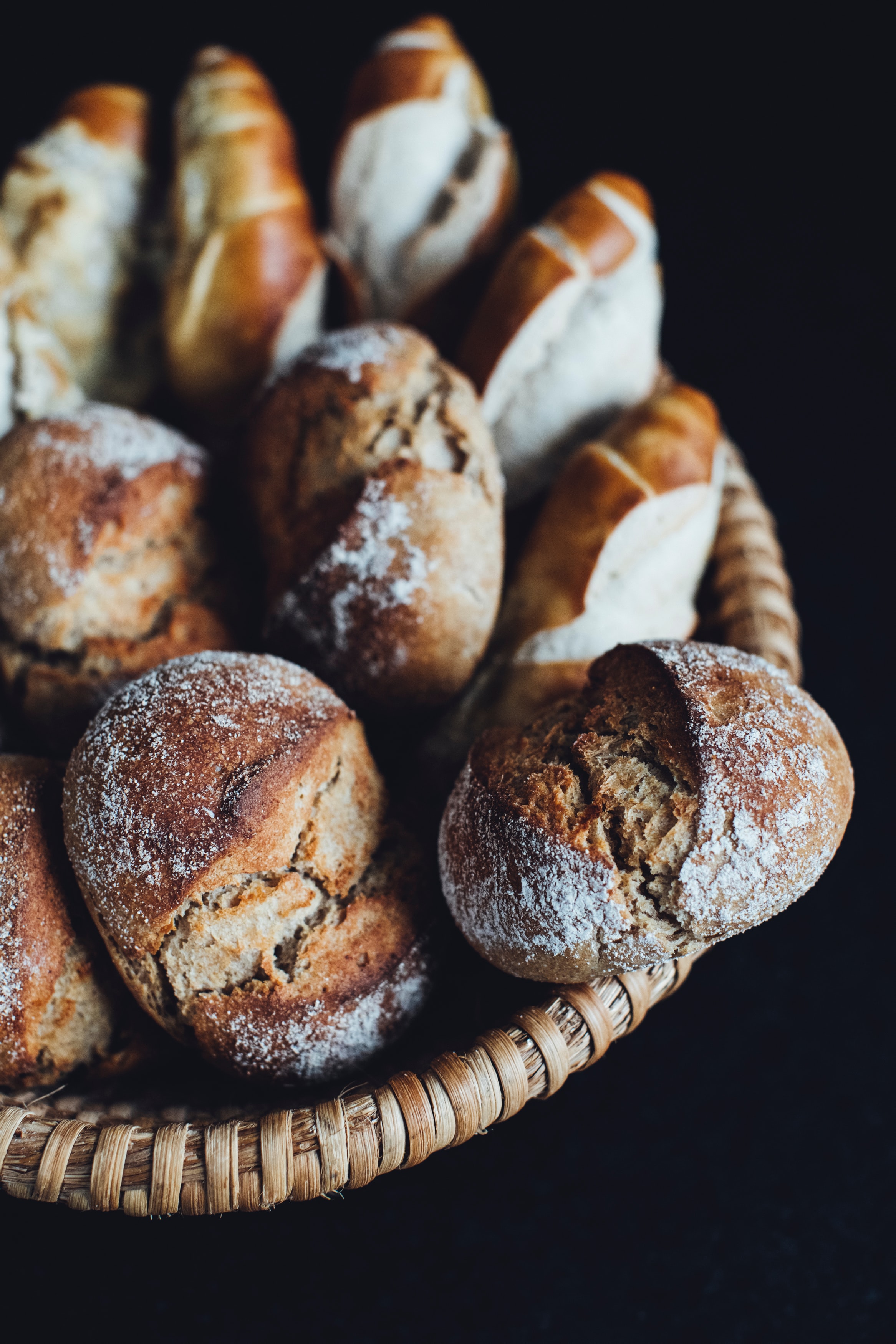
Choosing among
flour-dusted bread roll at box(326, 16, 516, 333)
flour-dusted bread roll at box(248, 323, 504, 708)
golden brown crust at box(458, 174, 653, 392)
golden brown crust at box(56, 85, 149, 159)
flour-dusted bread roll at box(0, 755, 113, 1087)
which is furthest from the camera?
golden brown crust at box(56, 85, 149, 159)

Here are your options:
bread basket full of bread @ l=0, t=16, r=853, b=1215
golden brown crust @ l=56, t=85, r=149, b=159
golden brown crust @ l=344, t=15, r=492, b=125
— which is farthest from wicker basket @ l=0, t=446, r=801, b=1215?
golden brown crust @ l=56, t=85, r=149, b=159

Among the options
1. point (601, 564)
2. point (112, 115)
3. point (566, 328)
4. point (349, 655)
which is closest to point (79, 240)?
point (112, 115)

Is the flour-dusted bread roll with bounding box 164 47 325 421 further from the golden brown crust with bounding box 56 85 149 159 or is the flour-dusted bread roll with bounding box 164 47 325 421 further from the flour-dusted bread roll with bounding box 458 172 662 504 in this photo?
the flour-dusted bread roll with bounding box 458 172 662 504

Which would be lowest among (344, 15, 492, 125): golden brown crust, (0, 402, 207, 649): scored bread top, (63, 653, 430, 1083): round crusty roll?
(63, 653, 430, 1083): round crusty roll

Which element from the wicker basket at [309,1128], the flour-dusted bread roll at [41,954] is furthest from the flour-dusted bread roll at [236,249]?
the wicker basket at [309,1128]

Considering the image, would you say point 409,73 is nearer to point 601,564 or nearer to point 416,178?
point 416,178

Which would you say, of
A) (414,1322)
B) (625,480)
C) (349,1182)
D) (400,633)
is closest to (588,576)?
(625,480)

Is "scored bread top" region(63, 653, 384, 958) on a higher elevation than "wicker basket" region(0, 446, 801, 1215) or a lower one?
higher

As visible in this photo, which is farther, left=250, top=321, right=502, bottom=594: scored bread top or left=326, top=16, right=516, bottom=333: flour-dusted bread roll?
left=326, top=16, right=516, bottom=333: flour-dusted bread roll

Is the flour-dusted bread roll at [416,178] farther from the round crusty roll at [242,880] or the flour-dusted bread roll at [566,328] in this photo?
the round crusty roll at [242,880]
